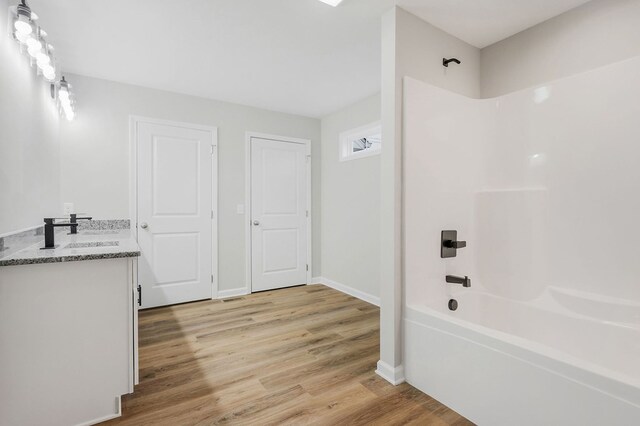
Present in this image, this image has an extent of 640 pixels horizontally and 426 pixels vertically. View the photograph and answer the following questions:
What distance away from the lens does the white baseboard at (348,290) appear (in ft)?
11.7

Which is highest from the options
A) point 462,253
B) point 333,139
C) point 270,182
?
point 333,139

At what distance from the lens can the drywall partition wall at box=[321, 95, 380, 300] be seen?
3.56 metres

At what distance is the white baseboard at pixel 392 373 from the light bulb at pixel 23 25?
2891mm

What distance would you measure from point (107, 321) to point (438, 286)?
2.09m

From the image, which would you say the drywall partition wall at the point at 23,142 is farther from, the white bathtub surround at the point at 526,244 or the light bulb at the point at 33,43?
the white bathtub surround at the point at 526,244

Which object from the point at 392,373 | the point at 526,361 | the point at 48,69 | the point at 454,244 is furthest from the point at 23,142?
the point at 526,361

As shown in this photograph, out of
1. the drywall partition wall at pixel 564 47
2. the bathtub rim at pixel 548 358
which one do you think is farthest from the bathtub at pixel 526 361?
the drywall partition wall at pixel 564 47

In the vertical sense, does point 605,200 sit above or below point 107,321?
above

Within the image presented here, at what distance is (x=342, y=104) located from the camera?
393 centimetres

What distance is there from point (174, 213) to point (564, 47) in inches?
154

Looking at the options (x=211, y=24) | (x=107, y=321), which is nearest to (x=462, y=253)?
(x=107, y=321)

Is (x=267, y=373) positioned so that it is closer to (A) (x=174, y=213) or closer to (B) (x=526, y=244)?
(B) (x=526, y=244)

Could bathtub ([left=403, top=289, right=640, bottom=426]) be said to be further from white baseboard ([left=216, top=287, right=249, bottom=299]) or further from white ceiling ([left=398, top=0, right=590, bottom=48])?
white baseboard ([left=216, top=287, right=249, bottom=299])

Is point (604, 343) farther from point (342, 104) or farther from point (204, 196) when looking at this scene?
point (204, 196)
